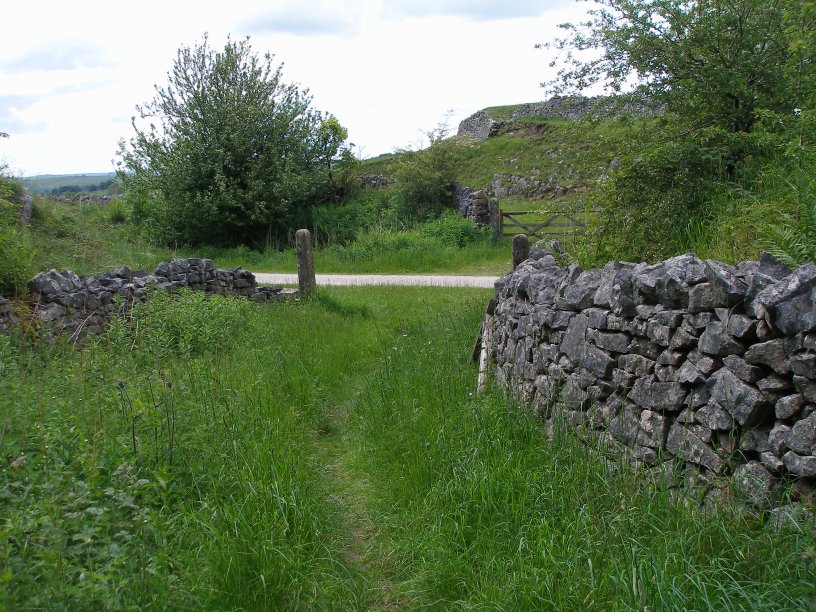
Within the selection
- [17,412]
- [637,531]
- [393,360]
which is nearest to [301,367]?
[393,360]

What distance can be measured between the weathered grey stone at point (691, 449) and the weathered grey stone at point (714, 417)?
0.11m

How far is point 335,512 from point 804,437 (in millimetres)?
3118

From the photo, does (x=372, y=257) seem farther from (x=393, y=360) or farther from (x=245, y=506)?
(x=245, y=506)

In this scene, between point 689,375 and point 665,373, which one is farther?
point 665,373

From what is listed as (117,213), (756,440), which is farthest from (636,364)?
(117,213)

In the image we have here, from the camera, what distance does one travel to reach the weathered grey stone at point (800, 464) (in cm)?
303

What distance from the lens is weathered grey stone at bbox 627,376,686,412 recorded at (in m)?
3.92

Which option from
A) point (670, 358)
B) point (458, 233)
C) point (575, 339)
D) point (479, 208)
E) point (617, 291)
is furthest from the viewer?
point (479, 208)

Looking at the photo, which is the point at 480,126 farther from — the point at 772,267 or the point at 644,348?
the point at 772,267

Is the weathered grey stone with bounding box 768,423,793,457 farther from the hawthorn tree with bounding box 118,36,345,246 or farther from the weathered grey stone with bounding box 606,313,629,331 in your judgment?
the hawthorn tree with bounding box 118,36,345,246

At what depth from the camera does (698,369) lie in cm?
377

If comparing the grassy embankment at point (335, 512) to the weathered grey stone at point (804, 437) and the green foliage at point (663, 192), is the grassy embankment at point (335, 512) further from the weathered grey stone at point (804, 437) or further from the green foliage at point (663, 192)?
the green foliage at point (663, 192)

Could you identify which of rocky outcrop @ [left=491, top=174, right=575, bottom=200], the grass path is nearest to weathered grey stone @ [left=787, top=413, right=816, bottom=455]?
the grass path

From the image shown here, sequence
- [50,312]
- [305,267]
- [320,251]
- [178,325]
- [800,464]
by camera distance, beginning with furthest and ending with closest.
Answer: [320,251] → [305,267] → [178,325] → [50,312] → [800,464]
